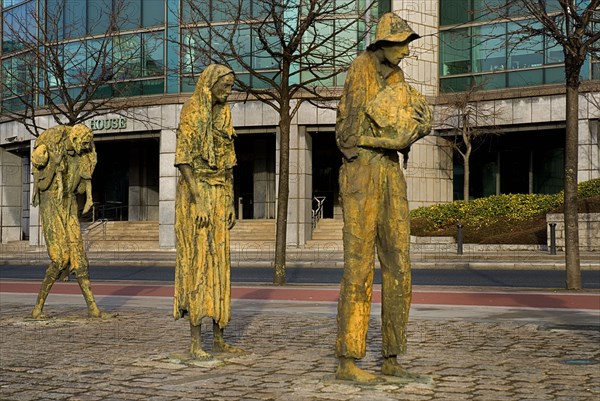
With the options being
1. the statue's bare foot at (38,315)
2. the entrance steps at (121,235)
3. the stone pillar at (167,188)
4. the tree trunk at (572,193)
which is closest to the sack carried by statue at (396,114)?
the statue's bare foot at (38,315)

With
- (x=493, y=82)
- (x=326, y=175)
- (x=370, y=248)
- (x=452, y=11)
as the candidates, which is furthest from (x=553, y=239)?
(x=370, y=248)

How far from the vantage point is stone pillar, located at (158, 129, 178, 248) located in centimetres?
3888

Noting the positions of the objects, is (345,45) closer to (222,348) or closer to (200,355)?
(222,348)

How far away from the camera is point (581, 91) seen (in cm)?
3447

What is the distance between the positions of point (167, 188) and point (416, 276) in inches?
724

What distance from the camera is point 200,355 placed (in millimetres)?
8398

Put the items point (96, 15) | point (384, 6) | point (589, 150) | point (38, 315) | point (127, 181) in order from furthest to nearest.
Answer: point (127, 181)
point (96, 15)
point (384, 6)
point (589, 150)
point (38, 315)

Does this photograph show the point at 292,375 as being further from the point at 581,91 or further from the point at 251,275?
the point at 581,91

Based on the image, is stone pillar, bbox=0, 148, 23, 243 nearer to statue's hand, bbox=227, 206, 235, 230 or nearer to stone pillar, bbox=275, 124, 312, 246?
stone pillar, bbox=275, 124, 312, 246

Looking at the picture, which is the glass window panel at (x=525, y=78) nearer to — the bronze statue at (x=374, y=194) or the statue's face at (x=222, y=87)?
the statue's face at (x=222, y=87)

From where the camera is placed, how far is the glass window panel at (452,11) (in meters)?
39.4

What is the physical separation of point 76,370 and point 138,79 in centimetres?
3309

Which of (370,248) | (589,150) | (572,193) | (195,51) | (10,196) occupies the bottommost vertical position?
(370,248)

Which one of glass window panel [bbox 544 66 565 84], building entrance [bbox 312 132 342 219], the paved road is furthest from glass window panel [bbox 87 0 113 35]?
glass window panel [bbox 544 66 565 84]
